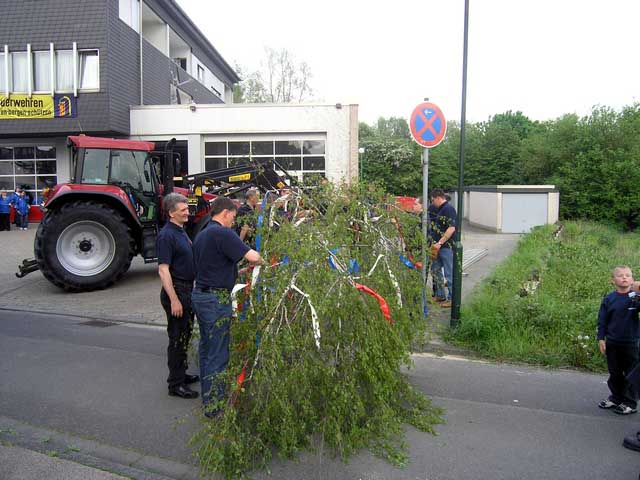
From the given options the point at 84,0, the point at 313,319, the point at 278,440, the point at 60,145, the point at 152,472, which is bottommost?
the point at 152,472

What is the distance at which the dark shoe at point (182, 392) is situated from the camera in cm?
544

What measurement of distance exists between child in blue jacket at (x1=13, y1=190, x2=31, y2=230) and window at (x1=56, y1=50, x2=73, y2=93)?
449cm

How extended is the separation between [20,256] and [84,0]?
1055 cm

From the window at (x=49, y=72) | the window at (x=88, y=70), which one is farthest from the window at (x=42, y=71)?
the window at (x=88, y=70)

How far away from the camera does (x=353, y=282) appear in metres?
4.31

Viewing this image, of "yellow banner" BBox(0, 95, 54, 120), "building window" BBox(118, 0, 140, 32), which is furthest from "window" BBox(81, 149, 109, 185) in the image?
"building window" BBox(118, 0, 140, 32)

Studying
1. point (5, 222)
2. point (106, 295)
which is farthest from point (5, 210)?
point (106, 295)

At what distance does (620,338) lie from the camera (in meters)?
5.03

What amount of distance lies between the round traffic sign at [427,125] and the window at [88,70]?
55.0 feet

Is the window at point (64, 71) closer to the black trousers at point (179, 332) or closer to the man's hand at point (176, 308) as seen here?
the black trousers at point (179, 332)

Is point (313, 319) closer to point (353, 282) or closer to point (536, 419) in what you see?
point (353, 282)

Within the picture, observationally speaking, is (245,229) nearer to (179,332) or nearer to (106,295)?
(179,332)

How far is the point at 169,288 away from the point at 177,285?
216 millimetres

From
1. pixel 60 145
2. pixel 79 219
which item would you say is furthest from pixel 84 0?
pixel 79 219
